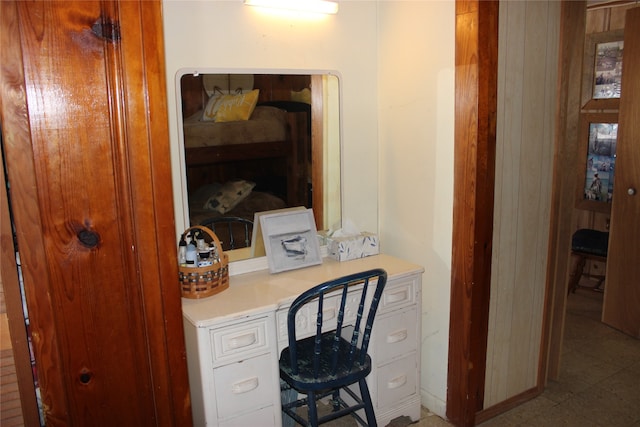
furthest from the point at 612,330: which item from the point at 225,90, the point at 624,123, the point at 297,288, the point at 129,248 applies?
the point at 129,248

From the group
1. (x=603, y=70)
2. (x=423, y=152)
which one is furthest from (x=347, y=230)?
(x=603, y=70)

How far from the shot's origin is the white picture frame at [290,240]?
7.22 feet

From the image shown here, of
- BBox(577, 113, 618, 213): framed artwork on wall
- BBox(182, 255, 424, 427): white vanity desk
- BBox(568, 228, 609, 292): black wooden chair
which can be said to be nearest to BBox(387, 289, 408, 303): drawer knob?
BBox(182, 255, 424, 427): white vanity desk

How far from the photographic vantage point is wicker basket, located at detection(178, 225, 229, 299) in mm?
1899

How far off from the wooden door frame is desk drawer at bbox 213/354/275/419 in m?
0.87

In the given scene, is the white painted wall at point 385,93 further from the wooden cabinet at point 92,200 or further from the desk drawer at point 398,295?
the wooden cabinet at point 92,200

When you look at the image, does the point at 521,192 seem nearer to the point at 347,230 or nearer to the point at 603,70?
the point at 347,230

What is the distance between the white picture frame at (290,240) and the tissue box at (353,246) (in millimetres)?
94

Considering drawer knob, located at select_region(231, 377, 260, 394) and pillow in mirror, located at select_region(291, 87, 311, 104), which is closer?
drawer knob, located at select_region(231, 377, 260, 394)

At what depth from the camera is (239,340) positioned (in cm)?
182

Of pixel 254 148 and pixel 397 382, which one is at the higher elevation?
pixel 254 148

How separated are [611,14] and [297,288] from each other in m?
3.25

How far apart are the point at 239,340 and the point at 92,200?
0.73 metres

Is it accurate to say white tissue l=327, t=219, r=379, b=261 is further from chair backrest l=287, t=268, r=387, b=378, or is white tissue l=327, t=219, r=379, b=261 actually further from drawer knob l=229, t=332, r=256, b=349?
drawer knob l=229, t=332, r=256, b=349
